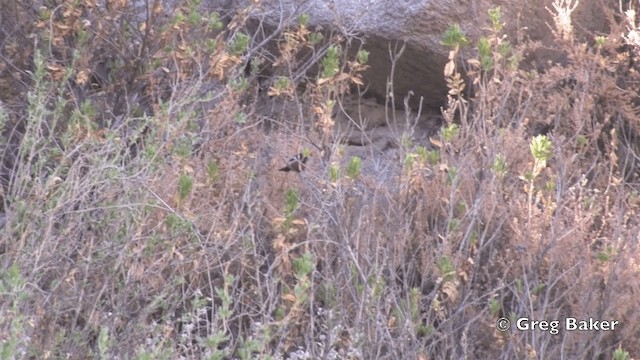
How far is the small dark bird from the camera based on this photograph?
15.1ft

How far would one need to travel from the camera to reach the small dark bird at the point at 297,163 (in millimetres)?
4601

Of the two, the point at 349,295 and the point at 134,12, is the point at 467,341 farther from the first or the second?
the point at 134,12

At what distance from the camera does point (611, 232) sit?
172 inches

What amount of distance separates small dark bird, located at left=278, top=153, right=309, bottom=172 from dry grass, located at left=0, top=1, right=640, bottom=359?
0.19 feet

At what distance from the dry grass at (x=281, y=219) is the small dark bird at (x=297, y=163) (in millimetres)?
59

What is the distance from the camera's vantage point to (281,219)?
4.12 metres

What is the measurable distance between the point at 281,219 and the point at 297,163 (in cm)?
67
